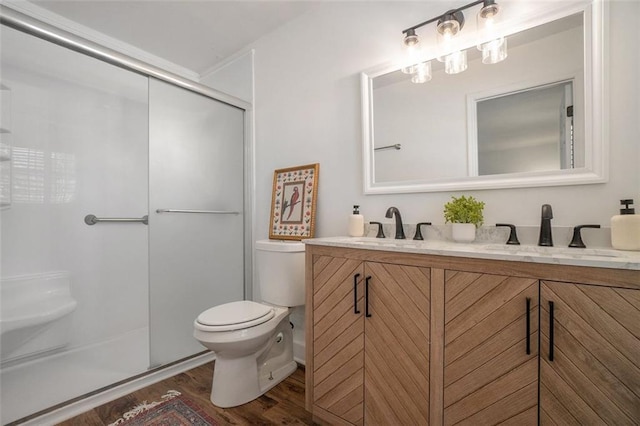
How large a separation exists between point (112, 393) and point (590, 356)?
2185 millimetres

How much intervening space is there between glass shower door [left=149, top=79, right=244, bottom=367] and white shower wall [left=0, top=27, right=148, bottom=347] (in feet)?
0.88

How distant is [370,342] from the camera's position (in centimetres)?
119

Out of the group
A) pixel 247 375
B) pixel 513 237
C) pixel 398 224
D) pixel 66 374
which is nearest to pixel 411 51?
pixel 398 224

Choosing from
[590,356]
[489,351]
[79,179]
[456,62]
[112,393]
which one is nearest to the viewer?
[590,356]

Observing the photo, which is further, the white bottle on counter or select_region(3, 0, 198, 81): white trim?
select_region(3, 0, 198, 81): white trim

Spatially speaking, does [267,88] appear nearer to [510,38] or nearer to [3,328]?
[510,38]

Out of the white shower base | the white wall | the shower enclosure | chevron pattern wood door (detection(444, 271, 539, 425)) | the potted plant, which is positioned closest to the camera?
chevron pattern wood door (detection(444, 271, 539, 425))

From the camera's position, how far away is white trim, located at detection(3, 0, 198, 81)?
74.5 inches

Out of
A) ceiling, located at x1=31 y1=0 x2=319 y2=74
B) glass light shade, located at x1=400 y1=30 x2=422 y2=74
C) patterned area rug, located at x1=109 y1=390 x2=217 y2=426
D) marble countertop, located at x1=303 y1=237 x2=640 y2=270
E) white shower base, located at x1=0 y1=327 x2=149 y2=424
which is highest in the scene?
ceiling, located at x1=31 y1=0 x2=319 y2=74

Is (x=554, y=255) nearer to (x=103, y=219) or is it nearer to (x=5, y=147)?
(x=103, y=219)

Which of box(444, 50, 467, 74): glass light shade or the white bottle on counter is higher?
box(444, 50, 467, 74): glass light shade

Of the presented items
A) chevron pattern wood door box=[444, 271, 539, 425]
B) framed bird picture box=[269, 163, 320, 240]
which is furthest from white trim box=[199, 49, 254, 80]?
chevron pattern wood door box=[444, 271, 539, 425]

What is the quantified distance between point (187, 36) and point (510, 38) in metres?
2.26

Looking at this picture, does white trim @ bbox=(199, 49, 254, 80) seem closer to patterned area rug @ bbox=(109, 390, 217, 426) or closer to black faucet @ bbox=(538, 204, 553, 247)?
black faucet @ bbox=(538, 204, 553, 247)
